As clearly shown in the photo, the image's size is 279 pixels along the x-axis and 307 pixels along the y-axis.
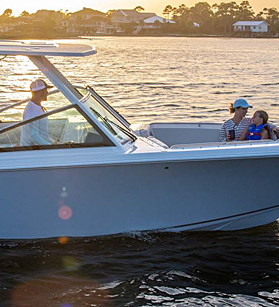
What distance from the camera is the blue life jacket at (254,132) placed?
6.50 metres

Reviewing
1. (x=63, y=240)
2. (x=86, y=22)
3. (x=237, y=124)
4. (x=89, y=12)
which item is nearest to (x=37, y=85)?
(x=63, y=240)

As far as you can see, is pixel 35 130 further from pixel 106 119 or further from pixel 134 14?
pixel 134 14

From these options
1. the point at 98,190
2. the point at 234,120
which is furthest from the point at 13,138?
the point at 234,120

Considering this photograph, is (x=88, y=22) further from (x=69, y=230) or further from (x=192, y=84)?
(x=69, y=230)

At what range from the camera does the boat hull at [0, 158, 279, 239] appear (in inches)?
219

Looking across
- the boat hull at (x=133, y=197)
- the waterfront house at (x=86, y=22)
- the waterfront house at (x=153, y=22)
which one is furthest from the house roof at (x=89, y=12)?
the boat hull at (x=133, y=197)

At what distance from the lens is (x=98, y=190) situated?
18.6 feet

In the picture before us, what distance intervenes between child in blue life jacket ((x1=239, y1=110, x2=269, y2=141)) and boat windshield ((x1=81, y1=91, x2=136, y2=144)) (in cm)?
128

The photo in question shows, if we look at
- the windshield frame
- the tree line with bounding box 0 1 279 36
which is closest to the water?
the windshield frame

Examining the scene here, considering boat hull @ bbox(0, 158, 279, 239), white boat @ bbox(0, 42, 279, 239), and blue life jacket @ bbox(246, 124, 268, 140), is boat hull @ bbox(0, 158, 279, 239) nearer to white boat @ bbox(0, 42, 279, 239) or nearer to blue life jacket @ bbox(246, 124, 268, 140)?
white boat @ bbox(0, 42, 279, 239)

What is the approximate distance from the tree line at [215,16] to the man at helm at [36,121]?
14002cm

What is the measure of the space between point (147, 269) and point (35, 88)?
206 centimetres

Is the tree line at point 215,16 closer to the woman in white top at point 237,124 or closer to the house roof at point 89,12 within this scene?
the house roof at point 89,12

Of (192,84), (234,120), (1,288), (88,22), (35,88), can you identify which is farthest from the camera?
(88,22)
